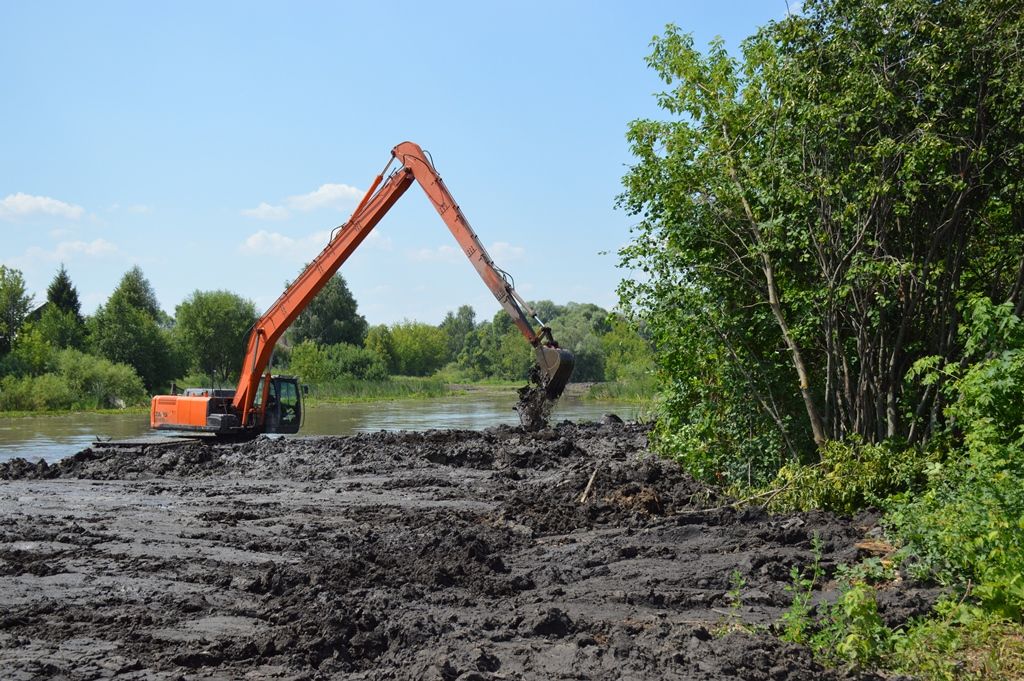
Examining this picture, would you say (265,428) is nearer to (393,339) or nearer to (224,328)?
(224,328)

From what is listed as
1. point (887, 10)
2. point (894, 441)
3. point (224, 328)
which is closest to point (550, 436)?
point (894, 441)

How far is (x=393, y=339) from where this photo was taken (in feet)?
290

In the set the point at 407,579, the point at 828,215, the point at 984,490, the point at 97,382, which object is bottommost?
the point at 407,579

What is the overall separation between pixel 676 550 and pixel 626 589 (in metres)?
1.63

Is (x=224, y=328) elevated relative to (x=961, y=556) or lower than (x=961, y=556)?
elevated

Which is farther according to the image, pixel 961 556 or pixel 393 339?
pixel 393 339

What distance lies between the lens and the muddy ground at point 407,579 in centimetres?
580

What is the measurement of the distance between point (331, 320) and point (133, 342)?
21.0m

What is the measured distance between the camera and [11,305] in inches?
2061

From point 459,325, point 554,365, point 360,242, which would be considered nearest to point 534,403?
point 554,365

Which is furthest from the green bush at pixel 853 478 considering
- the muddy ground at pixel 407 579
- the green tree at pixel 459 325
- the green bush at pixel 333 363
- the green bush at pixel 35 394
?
the green tree at pixel 459 325

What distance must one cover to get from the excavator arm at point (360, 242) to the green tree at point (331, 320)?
51473 millimetres

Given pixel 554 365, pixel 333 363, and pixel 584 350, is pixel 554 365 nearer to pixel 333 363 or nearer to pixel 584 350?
pixel 333 363

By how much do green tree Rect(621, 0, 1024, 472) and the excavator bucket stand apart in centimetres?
529
